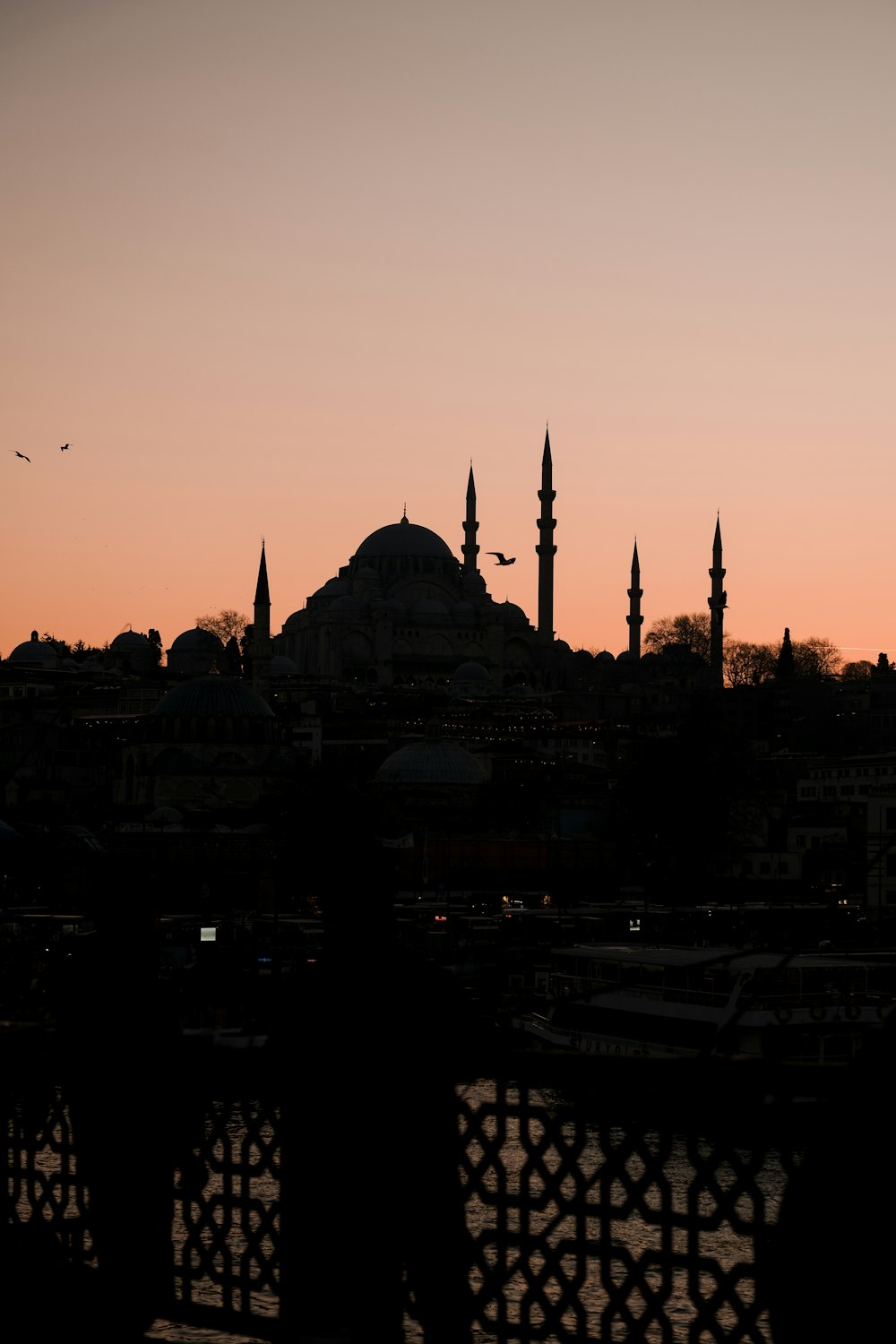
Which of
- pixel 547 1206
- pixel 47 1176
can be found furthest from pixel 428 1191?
pixel 47 1176

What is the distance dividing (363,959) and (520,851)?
3661 centimetres

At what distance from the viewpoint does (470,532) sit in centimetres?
8338

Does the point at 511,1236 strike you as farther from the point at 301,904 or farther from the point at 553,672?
the point at 553,672

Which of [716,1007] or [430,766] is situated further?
[430,766]

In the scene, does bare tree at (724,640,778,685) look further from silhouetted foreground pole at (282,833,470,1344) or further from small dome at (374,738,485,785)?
silhouetted foreground pole at (282,833,470,1344)

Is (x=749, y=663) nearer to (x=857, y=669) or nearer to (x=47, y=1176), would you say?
(x=857, y=669)

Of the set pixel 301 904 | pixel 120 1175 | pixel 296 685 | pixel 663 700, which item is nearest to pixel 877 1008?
pixel 120 1175

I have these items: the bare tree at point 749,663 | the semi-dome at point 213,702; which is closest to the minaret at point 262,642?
the semi-dome at point 213,702

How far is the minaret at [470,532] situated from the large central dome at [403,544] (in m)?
0.75

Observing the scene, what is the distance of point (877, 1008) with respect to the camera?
18.5 metres

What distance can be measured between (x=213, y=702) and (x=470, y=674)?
72.7 feet

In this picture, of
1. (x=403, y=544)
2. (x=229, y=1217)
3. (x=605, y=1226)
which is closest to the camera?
(x=605, y=1226)

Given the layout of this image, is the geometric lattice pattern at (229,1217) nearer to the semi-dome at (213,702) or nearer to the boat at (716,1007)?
the boat at (716,1007)

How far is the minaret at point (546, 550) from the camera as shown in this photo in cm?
6881
